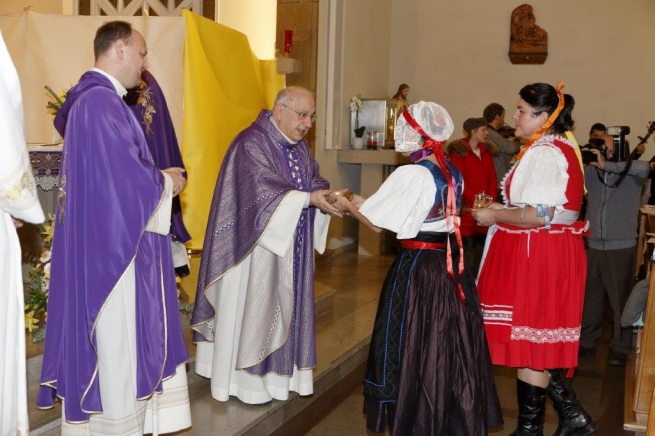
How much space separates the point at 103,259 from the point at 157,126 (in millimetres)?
2022

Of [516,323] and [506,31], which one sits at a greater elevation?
[506,31]

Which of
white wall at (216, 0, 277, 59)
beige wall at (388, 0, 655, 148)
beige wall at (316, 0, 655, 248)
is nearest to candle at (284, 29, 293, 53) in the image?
white wall at (216, 0, 277, 59)

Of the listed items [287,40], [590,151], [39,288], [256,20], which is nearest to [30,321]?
[39,288]

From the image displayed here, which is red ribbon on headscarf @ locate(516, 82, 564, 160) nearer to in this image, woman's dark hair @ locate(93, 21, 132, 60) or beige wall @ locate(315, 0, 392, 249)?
woman's dark hair @ locate(93, 21, 132, 60)

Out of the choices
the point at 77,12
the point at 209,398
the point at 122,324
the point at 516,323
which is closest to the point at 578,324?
the point at 516,323

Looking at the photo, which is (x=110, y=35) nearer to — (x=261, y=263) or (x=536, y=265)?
(x=261, y=263)

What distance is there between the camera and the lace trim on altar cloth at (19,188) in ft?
7.86

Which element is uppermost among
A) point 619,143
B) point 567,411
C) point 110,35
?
point 110,35

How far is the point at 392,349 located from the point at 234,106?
150 inches

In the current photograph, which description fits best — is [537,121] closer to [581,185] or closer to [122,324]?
[581,185]

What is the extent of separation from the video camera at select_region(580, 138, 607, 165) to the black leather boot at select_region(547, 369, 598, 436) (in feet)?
6.24

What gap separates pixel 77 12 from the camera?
9344mm

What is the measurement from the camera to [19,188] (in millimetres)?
2422

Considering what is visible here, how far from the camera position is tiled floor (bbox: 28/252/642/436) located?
404 cm
